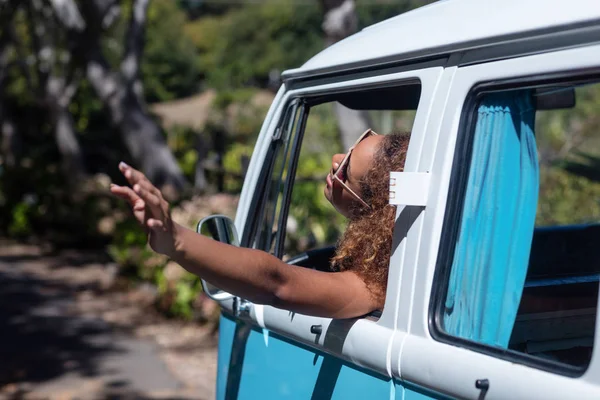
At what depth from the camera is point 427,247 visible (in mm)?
1901

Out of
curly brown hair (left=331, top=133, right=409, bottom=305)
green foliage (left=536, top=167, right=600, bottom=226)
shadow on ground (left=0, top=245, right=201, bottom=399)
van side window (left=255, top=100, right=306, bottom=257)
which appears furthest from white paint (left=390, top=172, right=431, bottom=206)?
green foliage (left=536, top=167, right=600, bottom=226)

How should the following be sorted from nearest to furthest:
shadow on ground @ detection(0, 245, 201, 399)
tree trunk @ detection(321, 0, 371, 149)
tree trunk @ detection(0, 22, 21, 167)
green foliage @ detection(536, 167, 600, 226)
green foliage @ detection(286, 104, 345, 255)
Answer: shadow on ground @ detection(0, 245, 201, 399), tree trunk @ detection(321, 0, 371, 149), green foliage @ detection(286, 104, 345, 255), green foliage @ detection(536, 167, 600, 226), tree trunk @ detection(0, 22, 21, 167)

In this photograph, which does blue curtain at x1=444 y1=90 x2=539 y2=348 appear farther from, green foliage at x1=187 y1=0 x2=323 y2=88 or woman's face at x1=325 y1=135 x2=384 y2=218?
green foliage at x1=187 y1=0 x2=323 y2=88

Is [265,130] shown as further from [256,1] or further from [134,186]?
[256,1]

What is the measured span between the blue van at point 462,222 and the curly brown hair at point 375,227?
131 mm

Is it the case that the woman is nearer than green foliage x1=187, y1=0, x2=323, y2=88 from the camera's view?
Yes

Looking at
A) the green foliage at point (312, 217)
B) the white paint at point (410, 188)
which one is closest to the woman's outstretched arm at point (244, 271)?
the white paint at point (410, 188)

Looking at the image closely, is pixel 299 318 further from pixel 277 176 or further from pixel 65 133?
pixel 65 133

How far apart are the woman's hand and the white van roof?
2.52 ft

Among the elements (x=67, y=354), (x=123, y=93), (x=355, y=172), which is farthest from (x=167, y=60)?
(x=355, y=172)

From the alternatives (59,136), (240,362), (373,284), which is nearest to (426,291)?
(373,284)

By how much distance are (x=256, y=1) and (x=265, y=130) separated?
4000cm

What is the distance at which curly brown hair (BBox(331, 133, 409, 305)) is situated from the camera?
2.18 m

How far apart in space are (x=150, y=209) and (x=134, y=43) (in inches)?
358
